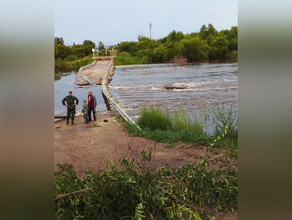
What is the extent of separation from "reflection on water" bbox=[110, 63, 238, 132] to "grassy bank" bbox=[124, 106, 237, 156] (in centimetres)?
12

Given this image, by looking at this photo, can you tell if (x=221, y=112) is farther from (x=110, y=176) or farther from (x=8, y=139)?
(x=8, y=139)

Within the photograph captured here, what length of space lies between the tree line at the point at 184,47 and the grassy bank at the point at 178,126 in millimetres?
854

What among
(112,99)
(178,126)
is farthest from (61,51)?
(178,126)

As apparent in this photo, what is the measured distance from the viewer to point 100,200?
1969 millimetres

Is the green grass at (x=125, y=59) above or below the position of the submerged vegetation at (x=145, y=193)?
above

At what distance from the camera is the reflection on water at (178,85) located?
145 inches

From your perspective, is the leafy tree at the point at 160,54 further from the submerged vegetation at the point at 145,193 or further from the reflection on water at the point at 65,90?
the submerged vegetation at the point at 145,193

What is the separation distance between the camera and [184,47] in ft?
10.9

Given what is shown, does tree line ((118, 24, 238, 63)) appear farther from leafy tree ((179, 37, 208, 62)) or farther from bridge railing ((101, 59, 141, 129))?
bridge railing ((101, 59, 141, 129))

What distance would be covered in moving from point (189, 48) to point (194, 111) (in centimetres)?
123

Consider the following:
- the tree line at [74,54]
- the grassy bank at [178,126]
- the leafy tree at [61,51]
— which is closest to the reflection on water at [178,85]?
the grassy bank at [178,126]

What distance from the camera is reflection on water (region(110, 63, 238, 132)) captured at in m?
3.68

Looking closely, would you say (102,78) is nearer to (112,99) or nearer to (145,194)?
(112,99)

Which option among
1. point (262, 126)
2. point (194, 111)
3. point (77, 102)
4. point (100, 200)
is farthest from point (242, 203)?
point (194, 111)
